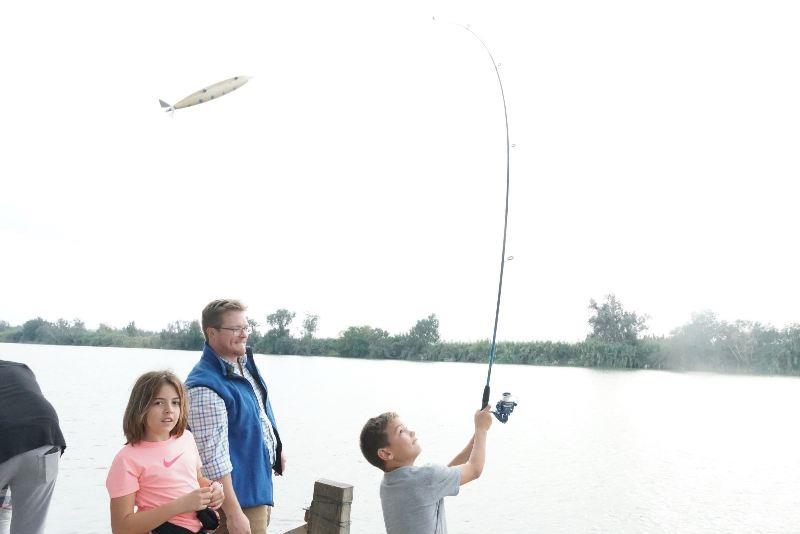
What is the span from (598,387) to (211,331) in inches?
1556

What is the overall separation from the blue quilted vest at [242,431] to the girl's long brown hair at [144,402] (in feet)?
0.59

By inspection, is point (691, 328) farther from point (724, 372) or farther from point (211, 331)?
point (211, 331)

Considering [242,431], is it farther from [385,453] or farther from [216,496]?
[385,453]

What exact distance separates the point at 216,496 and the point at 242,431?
34 cm

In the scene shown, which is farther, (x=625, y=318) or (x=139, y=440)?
(x=625, y=318)

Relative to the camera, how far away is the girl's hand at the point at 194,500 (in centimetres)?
248

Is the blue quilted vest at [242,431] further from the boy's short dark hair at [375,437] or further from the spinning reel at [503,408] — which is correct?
the spinning reel at [503,408]

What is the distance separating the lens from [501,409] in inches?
109

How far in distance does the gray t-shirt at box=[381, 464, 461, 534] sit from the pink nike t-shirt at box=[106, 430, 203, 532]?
69 centimetres

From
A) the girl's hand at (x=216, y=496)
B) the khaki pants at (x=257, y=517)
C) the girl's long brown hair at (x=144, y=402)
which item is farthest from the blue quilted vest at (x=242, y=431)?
the girl's hand at (x=216, y=496)

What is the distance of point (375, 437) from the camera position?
254 cm

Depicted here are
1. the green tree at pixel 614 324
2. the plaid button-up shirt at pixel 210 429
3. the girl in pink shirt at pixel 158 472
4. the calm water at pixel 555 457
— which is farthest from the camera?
the green tree at pixel 614 324

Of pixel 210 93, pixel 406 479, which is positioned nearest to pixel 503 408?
pixel 406 479

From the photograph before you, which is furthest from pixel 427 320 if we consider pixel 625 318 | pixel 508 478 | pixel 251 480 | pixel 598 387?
pixel 251 480
